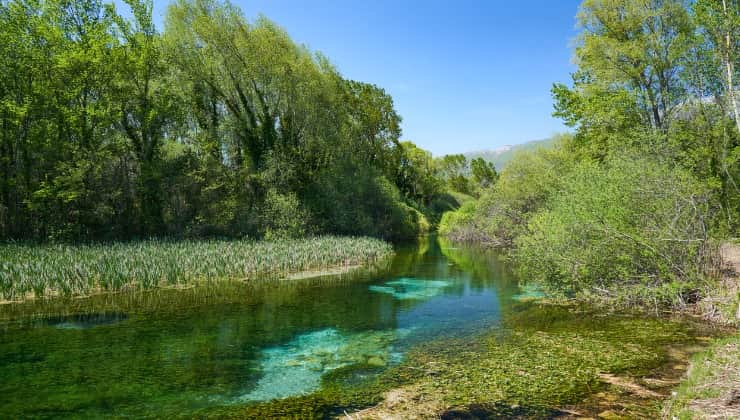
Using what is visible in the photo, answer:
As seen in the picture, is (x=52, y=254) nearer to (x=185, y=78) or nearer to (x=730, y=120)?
(x=185, y=78)

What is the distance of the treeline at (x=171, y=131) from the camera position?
24.5 m

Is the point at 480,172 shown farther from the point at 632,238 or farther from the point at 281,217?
the point at 632,238

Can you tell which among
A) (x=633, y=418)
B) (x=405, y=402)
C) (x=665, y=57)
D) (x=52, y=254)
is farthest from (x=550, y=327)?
(x=52, y=254)

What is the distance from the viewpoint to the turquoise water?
680cm

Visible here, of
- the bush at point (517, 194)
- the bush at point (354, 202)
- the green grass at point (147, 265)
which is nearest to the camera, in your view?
the green grass at point (147, 265)

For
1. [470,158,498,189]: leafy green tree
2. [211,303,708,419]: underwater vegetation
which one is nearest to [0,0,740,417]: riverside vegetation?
[211,303,708,419]: underwater vegetation

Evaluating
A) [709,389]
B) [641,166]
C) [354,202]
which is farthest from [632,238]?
[354,202]

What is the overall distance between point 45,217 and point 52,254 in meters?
9.75

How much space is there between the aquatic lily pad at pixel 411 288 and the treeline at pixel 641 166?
332 centimetres

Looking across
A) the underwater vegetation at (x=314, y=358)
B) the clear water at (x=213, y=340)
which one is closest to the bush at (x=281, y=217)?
the clear water at (x=213, y=340)

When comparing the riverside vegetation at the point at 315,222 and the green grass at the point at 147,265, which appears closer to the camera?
the riverside vegetation at the point at 315,222

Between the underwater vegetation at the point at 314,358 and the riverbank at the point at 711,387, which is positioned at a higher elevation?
the riverbank at the point at 711,387

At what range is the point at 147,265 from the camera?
16.2m

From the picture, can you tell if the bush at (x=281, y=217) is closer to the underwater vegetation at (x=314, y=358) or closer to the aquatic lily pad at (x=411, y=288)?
the aquatic lily pad at (x=411, y=288)
